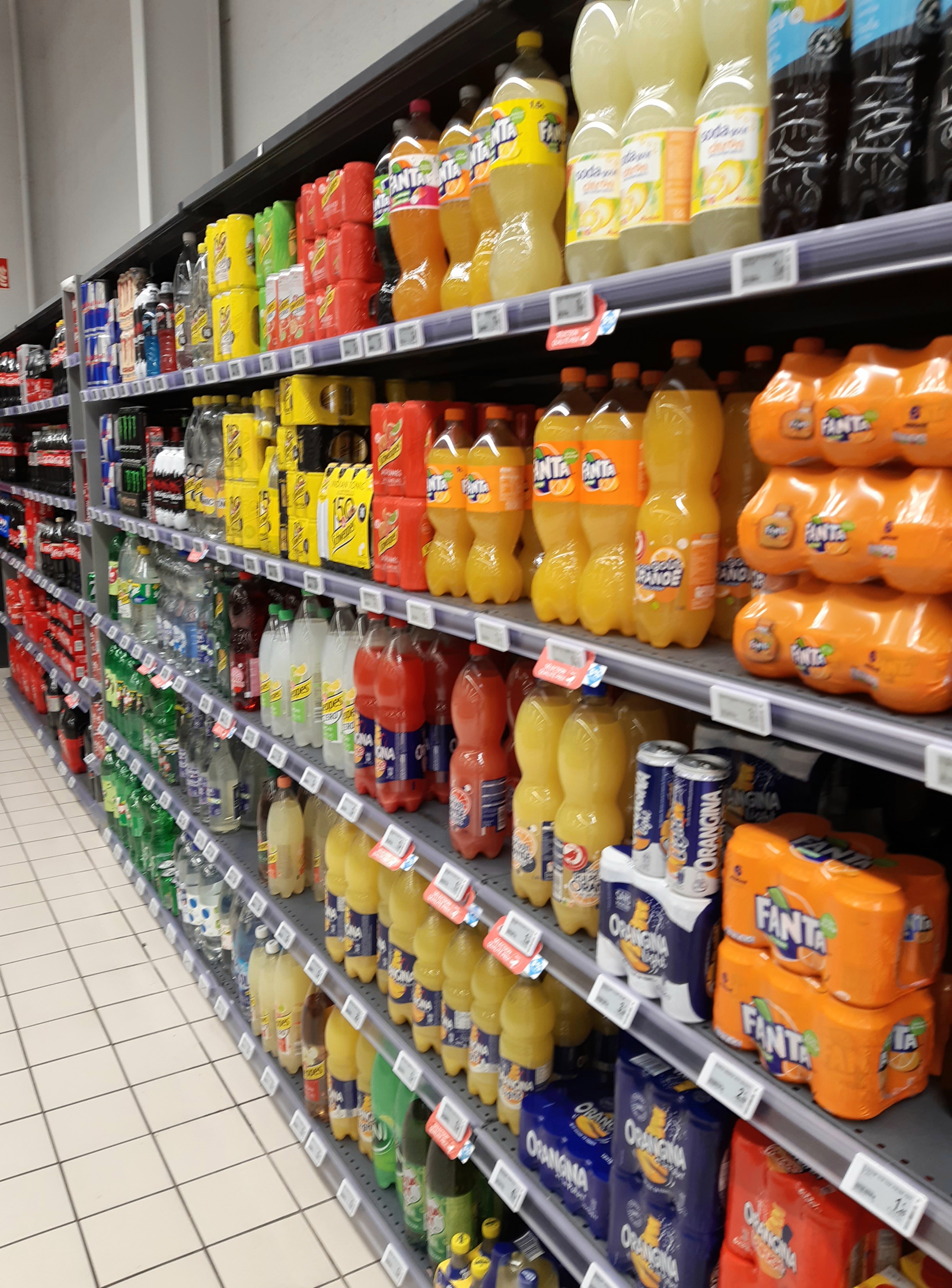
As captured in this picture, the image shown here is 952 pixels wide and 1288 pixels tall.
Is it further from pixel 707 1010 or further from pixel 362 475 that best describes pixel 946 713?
pixel 362 475

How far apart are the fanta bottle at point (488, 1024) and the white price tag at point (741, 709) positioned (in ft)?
3.12

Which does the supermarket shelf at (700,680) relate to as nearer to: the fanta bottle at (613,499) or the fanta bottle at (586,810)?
the fanta bottle at (613,499)

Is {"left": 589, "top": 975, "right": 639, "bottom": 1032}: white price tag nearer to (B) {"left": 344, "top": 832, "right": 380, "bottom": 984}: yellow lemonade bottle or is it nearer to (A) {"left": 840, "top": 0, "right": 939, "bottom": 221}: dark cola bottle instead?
(B) {"left": 344, "top": 832, "right": 380, "bottom": 984}: yellow lemonade bottle

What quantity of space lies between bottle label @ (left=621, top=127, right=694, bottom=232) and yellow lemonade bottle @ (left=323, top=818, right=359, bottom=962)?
170 cm

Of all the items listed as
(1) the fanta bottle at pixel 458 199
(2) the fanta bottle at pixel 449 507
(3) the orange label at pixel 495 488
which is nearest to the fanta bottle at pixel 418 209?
(1) the fanta bottle at pixel 458 199

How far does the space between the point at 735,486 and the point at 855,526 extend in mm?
427

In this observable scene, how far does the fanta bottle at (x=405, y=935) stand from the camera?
2178 millimetres

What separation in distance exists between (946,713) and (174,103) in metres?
4.98

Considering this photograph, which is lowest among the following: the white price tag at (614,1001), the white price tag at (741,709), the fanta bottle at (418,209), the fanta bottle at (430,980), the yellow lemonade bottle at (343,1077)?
the yellow lemonade bottle at (343,1077)

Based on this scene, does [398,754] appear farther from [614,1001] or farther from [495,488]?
[614,1001]

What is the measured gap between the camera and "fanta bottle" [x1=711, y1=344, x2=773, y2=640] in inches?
57.4

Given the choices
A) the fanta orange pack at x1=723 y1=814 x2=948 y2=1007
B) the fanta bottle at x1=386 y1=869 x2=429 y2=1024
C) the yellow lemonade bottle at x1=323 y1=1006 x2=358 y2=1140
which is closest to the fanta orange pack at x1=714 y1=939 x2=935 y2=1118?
the fanta orange pack at x1=723 y1=814 x2=948 y2=1007

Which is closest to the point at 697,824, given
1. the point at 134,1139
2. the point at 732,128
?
the point at 732,128

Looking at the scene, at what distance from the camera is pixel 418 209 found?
1.92 m
